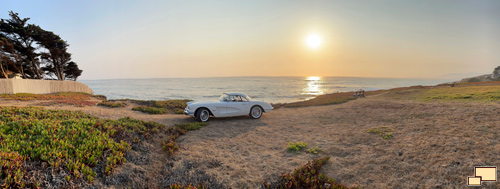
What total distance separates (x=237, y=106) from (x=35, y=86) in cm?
3109

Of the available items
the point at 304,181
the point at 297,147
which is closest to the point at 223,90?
the point at 297,147

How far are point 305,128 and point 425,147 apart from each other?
4849mm

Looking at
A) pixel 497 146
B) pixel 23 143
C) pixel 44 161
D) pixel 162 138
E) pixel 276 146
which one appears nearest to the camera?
pixel 44 161

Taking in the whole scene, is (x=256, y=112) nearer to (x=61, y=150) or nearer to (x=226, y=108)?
(x=226, y=108)

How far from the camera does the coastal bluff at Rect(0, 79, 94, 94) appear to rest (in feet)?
75.4

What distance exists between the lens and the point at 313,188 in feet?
14.0

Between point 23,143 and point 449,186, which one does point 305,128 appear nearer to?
point 449,186

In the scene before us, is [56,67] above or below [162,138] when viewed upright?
above

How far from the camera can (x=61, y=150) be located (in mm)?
4957

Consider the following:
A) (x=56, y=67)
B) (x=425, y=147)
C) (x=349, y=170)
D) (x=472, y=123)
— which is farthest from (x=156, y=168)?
(x=56, y=67)

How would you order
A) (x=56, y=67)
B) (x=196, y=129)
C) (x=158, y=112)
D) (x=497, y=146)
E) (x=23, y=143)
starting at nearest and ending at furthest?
1. (x=23, y=143)
2. (x=497, y=146)
3. (x=196, y=129)
4. (x=158, y=112)
5. (x=56, y=67)

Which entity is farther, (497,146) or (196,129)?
(196,129)

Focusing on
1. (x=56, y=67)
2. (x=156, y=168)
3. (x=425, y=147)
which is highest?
(x=56, y=67)

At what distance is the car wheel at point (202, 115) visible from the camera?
38.1 feet
